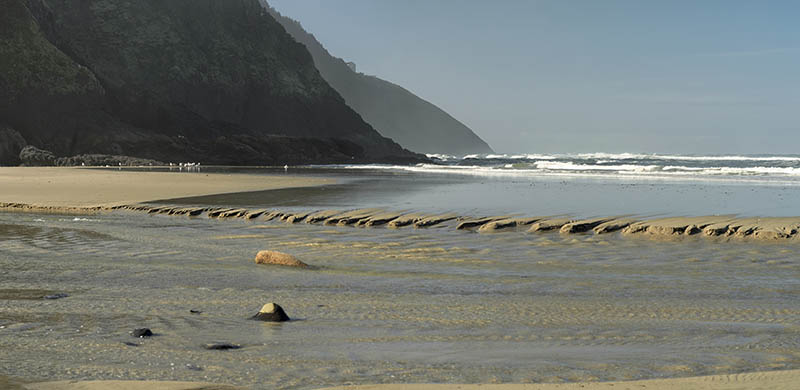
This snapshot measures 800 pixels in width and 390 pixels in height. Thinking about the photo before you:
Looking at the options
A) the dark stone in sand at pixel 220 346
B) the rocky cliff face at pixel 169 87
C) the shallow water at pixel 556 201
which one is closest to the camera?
the dark stone in sand at pixel 220 346

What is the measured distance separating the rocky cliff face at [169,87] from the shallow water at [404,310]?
6322 cm

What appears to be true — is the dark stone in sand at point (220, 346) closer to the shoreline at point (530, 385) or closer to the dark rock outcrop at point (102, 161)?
the shoreline at point (530, 385)

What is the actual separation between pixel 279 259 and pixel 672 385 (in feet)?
22.6

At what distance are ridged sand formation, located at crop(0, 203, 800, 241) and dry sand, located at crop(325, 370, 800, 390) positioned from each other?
9.65 metres

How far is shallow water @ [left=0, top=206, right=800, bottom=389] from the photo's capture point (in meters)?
5.13

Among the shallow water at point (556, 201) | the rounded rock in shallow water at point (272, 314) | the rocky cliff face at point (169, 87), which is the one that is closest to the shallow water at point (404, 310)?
the rounded rock in shallow water at point (272, 314)

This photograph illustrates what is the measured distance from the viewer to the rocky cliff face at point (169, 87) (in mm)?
76938

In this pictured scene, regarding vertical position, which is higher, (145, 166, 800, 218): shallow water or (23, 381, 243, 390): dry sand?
(145, 166, 800, 218): shallow water

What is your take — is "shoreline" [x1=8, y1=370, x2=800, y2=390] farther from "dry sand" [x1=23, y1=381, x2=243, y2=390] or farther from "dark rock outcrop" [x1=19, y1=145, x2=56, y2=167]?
"dark rock outcrop" [x1=19, y1=145, x2=56, y2=167]

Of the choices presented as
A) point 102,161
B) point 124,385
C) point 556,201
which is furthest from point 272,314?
point 102,161

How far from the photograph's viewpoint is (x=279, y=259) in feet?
34.0

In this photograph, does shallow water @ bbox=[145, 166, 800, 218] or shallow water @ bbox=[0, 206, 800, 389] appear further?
shallow water @ bbox=[145, 166, 800, 218]

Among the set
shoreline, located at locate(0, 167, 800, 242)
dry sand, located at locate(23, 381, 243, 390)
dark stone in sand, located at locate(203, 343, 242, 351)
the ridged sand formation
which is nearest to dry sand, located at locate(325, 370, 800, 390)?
dry sand, located at locate(23, 381, 243, 390)

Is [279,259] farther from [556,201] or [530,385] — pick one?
[556,201]
